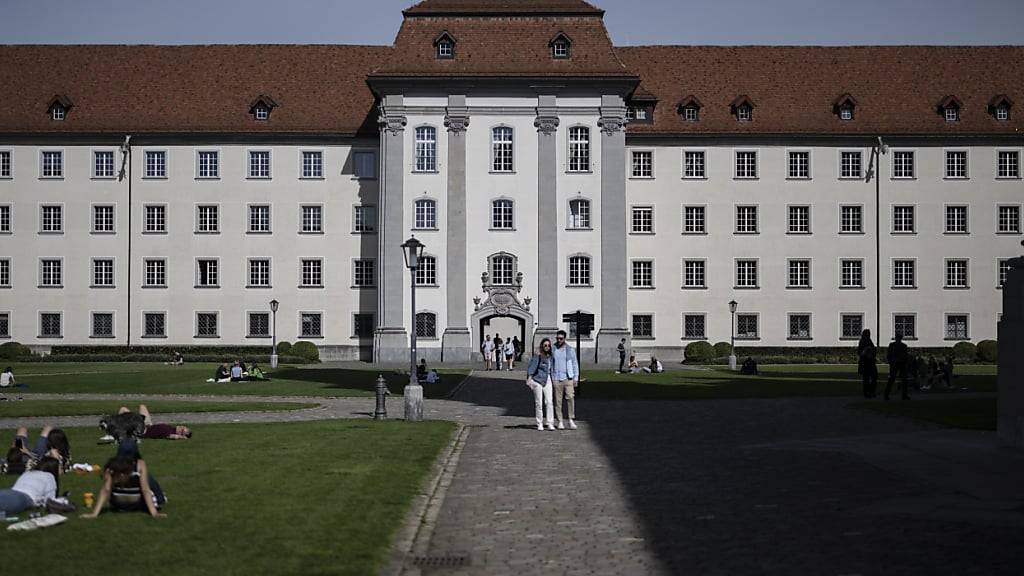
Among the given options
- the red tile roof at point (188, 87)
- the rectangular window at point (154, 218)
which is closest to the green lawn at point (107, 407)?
the rectangular window at point (154, 218)

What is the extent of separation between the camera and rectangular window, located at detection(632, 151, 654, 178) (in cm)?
7369

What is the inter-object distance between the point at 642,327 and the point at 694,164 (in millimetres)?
9466

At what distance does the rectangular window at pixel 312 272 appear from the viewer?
73875 millimetres

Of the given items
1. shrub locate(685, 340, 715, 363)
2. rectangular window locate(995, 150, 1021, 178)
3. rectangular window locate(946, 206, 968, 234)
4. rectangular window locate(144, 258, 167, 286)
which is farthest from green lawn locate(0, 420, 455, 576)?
rectangular window locate(995, 150, 1021, 178)

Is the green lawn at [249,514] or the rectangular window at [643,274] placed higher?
the rectangular window at [643,274]

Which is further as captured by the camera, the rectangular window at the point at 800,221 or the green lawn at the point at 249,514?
the rectangular window at the point at 800,221

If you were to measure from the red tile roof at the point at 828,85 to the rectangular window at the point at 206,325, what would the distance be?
25373mm

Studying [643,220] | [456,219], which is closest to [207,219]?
[456,219]

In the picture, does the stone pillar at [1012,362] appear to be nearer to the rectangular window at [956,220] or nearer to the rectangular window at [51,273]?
the rectangular window at [956,220]

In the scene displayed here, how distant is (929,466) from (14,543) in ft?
43.3

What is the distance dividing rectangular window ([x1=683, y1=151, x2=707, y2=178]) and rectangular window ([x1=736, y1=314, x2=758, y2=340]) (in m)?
8.14

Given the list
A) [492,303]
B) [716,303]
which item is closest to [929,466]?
[492,303]

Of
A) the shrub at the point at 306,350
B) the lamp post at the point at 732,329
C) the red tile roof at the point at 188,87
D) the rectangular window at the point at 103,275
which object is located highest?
the red tile roof at the point at 188,87

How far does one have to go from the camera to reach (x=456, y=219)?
6881 cm
